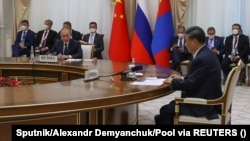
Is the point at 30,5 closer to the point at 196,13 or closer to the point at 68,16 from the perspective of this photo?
the point at 68,16

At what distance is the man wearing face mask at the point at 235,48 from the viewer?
7.50m

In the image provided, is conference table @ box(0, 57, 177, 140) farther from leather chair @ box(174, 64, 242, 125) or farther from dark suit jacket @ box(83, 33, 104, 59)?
dark suit jacket @ box(83, 33, 104, 59)

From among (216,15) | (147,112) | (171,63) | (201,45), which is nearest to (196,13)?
(216,15)

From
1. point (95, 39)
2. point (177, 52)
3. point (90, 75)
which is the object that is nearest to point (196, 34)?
point (90, 75)

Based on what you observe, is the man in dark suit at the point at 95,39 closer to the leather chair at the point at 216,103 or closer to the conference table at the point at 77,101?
the conference table at the point at 77,101

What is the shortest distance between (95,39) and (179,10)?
1996 millimetres

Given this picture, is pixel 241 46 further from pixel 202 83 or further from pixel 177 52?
pixel 202 83

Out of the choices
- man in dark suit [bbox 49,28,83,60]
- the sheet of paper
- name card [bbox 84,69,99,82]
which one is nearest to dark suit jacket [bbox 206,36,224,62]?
man in dark suit [bbox 49,28,83,60]

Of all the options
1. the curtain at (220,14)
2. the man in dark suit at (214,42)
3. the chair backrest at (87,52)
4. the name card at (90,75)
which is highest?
the curtain at (220,14)

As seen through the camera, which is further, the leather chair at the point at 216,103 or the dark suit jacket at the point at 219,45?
the dark suit jacket at the point at 219,45

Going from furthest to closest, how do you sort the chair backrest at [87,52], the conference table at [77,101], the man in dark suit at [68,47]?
the chair backrest at [87,52], the man in dark suit at [68,47], the conference table at [77,101]

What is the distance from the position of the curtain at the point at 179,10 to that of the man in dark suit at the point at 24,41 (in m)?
3.26

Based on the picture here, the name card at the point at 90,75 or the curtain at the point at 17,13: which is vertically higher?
the curtain at the point at 17,13

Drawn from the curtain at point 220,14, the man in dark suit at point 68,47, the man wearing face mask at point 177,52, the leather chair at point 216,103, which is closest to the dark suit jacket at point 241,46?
the curtain at point 220,14
